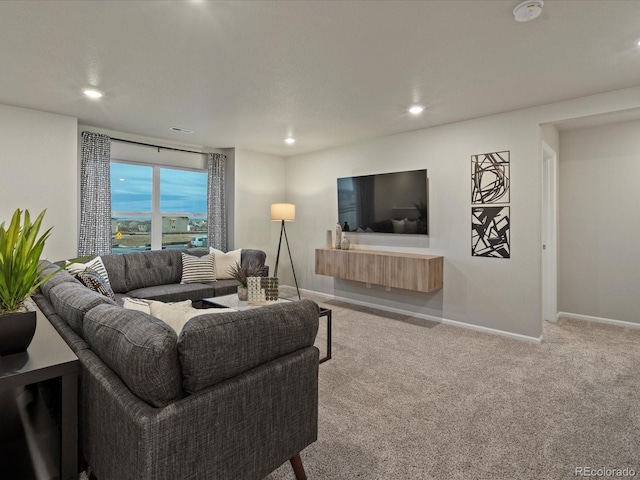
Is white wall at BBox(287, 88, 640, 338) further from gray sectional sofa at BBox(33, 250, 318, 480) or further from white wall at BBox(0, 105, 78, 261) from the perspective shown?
white wall at BBox(0, 105, 78, 261)

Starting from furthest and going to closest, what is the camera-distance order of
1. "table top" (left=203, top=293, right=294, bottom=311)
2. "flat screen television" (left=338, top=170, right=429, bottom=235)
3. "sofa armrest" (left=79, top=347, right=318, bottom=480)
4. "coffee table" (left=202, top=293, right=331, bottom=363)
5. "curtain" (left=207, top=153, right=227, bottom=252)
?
"curtain" (left=207, top=153, right=227, bottom=252)
"flat screen television" (left=338, top=170, right=429, bottom=235)
"table top" (left=203, top=293, right=294, bottom=311)
"coffee table" (left=202, top=293, right=331, bottom=363)
"sofa armrest" (left=79, top=347, right=318, bottom=480)

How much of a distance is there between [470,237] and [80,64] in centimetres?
412

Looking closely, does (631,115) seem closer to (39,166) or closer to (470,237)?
(470,237)

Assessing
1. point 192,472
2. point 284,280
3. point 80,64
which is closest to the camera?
point 192,472

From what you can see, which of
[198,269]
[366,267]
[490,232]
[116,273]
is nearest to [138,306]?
[116,273]

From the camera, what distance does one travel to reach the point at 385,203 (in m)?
4.84

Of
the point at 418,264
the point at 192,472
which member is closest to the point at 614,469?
the point at 192,472

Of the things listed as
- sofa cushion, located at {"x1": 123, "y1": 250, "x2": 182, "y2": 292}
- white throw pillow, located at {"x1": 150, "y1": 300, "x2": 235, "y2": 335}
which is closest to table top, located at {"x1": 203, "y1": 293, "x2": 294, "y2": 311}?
sofa cushion, located at {"x1": 123, "y1": 250, "x2": 182, "y2": 292}

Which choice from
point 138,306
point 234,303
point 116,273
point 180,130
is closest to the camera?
point 138,306

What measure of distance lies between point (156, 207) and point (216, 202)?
90cm

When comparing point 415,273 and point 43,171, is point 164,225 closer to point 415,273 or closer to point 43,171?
Answer: point 43,171

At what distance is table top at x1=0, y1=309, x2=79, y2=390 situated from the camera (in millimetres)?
1205

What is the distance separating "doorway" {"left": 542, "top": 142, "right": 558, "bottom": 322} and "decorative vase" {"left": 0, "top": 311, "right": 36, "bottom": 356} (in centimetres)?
486

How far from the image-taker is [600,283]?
167 inches
